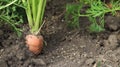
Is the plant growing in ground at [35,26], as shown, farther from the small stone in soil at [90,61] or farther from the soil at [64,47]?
the small stone in soil at [90,61]

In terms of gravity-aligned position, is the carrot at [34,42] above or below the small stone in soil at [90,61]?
above

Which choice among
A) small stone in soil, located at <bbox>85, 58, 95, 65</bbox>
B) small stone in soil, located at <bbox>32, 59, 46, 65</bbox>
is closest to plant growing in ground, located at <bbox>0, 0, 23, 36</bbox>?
small stone in soil, located at <bbox>32, 59, 46, 65</bbox>

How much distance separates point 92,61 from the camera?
2.09 metres

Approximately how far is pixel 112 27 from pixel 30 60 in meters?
0.67

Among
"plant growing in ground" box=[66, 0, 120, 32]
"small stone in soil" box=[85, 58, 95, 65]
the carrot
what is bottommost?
"small stone in soil" box=[85, 58, 95, 65]

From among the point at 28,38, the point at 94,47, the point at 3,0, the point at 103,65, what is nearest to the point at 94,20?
the point at 94,47

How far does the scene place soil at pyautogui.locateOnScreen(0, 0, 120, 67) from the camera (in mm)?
2105

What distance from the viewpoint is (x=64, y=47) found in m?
2.24

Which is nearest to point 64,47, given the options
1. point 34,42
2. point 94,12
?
point 34,42

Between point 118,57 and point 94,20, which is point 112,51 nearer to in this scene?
point 118,57

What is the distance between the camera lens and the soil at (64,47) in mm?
2105

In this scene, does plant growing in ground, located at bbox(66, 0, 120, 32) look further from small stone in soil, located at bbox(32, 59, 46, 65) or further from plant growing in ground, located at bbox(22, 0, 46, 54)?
small stone in soil, located at bbox(32, 59, 46, 65)

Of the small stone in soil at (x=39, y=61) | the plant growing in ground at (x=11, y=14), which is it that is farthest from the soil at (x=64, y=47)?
the plant growing in ground at (x=11, y=14)

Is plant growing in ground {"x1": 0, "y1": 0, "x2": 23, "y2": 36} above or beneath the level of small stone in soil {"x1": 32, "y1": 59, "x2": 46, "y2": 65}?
above
